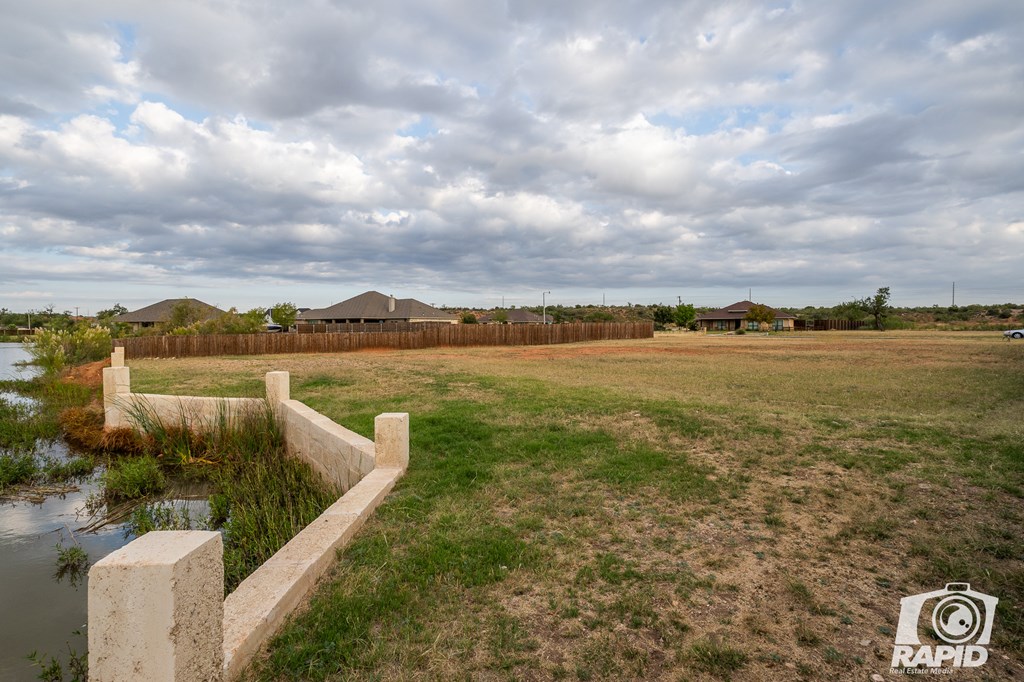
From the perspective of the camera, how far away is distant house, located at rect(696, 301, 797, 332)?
8336 cm

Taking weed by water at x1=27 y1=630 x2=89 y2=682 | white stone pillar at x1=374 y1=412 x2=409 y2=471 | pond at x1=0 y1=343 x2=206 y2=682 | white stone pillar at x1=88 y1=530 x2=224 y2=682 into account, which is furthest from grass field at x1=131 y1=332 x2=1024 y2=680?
pond at x1=0 y1=343 x2=206 y2=682

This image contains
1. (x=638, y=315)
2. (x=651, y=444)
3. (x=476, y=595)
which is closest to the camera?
(x=476, y=595)

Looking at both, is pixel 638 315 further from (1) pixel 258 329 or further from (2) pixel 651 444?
(2) pixel 651 444

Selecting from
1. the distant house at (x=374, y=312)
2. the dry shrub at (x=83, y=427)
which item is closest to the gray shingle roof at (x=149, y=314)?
the distant house at (x=374, y=312)

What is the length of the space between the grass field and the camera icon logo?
0.26ft

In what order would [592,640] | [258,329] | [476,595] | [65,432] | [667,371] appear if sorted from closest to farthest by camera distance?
[592,640]
[476,595]
[65,432]
[667,371]
[258,329]

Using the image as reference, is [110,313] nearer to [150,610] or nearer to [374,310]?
[374,310]

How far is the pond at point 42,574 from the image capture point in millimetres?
4691

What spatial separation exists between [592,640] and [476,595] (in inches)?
35.2

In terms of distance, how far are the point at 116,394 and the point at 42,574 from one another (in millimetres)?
6752

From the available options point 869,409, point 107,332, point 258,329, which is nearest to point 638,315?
point 258,329

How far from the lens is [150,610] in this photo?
7.20 ft

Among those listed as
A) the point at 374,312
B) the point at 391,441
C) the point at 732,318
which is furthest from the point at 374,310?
the point at 732,318

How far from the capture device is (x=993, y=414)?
9.12 metres
